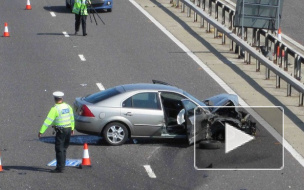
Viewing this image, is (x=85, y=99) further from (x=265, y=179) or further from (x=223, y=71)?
(x=223, y=71)

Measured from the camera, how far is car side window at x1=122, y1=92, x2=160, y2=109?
19078mm

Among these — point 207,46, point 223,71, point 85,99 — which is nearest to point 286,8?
point 207,46

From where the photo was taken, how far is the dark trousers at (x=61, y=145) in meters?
16.9

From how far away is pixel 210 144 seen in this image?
17.8 metres

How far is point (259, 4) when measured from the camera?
2812 cm

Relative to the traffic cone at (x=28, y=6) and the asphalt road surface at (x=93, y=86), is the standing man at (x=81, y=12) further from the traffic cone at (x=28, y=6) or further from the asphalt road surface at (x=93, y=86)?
the traffic cone at (x=28, y=6)

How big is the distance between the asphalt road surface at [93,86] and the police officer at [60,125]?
13.1 inches

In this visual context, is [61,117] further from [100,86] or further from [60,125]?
[100,86]

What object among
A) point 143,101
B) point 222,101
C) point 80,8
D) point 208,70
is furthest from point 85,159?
point 80,8

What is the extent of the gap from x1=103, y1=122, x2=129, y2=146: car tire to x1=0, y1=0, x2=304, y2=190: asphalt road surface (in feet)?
0.53

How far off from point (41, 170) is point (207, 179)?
330 centimetres

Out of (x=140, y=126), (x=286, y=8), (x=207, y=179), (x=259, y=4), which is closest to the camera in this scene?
(x=207, y=179)

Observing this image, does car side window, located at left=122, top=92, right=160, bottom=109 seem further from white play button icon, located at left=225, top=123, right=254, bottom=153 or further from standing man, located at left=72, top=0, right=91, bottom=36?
standing man, located at left=72, top=0, right=91, bottom=36

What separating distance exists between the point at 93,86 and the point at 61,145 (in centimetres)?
742
